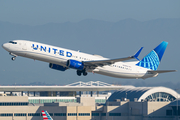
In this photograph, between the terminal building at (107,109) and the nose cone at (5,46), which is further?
the terminal building at (107,109)

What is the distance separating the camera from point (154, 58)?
95.0m

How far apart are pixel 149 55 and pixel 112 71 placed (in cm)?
1815

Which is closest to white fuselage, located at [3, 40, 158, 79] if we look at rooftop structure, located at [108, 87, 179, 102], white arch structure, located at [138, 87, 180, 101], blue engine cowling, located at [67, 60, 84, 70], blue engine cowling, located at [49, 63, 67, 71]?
blue engine cowling, located at [67, 60, 84, 70]

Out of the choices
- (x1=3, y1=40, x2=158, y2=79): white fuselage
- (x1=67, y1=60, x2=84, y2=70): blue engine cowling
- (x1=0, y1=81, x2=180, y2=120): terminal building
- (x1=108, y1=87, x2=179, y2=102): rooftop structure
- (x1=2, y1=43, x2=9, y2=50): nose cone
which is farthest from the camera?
(x1=108, y1=87, x2=179, y2=102): rooftop structure

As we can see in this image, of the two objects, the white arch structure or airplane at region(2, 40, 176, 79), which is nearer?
airplane at region(2, 40, 176, 79)

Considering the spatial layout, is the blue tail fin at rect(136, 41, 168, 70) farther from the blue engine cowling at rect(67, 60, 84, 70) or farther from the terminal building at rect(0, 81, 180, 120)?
the blue engine cowling at rect(67, 60, 84, 70)

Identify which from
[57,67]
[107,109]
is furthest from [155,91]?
[57,67]

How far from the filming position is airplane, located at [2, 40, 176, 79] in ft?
232

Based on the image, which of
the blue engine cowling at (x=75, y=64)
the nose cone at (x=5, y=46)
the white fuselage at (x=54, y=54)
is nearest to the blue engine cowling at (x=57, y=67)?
the white fuselage at (x=54, y=54)

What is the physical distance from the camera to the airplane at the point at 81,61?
232ft

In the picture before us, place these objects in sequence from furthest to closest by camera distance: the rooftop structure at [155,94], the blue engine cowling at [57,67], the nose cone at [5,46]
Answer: the rooftop structure at [155,94]
the blue engine cowling at [57,67]
the nose cone at [5,46]

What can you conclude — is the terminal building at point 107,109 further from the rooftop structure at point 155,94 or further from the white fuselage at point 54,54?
the white fuselage at point 54,54

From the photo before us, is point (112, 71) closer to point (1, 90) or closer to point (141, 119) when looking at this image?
point (141, 119)

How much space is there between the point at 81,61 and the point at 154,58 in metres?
26.3
